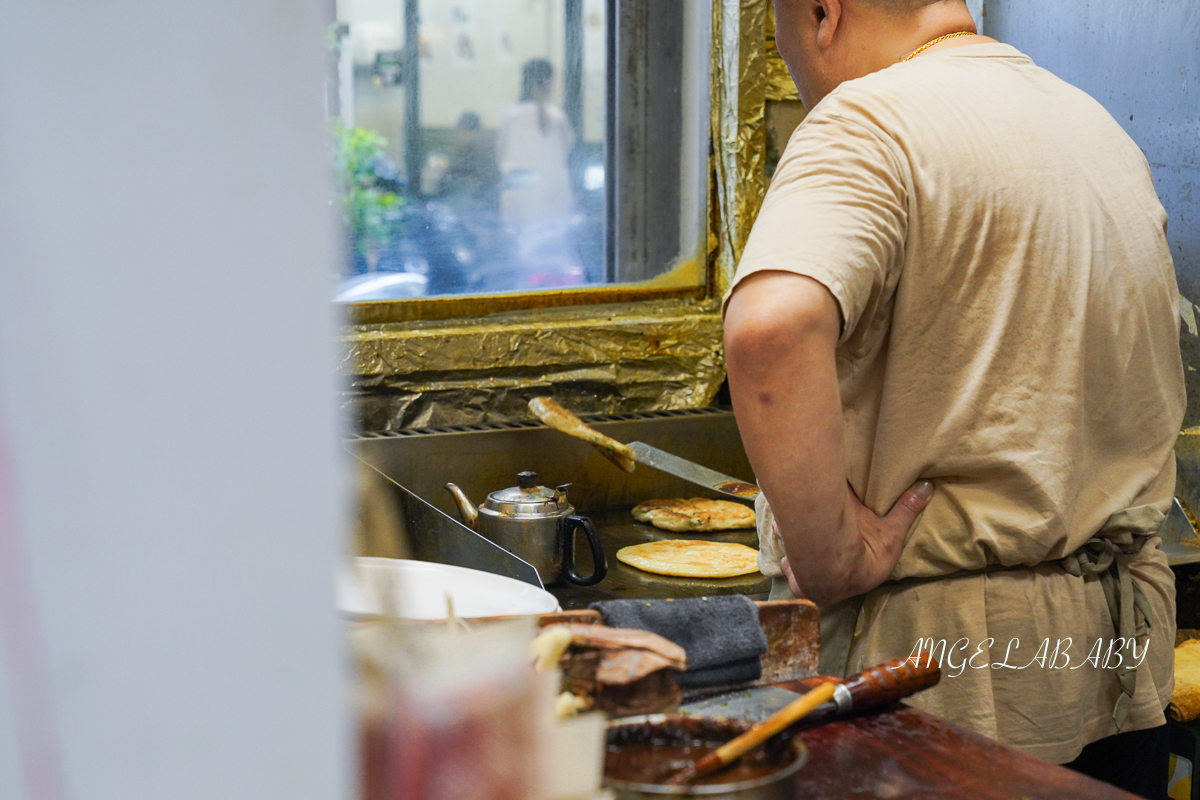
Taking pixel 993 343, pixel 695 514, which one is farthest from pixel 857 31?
pixel 695 514

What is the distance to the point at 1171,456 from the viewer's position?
1230 mm

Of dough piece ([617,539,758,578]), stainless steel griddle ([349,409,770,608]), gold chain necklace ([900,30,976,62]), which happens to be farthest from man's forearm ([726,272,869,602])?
stainless steel griddle ([349,409,770,608])

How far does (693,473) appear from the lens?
2133 millimetres

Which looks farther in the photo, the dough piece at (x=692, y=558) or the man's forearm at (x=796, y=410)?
the dough piece at (x=692, y=558)

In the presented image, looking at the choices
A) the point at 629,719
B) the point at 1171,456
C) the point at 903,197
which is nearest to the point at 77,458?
the point at 629,719

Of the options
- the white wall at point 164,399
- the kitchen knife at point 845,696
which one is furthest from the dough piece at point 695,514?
the white wall at point 164,399

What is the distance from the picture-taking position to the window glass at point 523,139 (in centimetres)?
225

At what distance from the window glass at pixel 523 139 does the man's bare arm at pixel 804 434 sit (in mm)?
1283

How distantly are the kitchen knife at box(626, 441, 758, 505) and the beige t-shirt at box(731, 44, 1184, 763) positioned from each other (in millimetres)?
875

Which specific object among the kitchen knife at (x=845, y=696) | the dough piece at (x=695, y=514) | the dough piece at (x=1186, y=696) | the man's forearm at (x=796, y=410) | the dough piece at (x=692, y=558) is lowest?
the dough piece at (x=1186, y=696)

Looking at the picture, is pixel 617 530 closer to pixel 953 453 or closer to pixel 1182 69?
pixel 953 453

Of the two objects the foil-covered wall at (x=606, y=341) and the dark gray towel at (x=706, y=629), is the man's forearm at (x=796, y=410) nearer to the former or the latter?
the dark gray towel at (x=706, y=629)

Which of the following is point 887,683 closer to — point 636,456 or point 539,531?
point 539,531

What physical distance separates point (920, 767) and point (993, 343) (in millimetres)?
483
